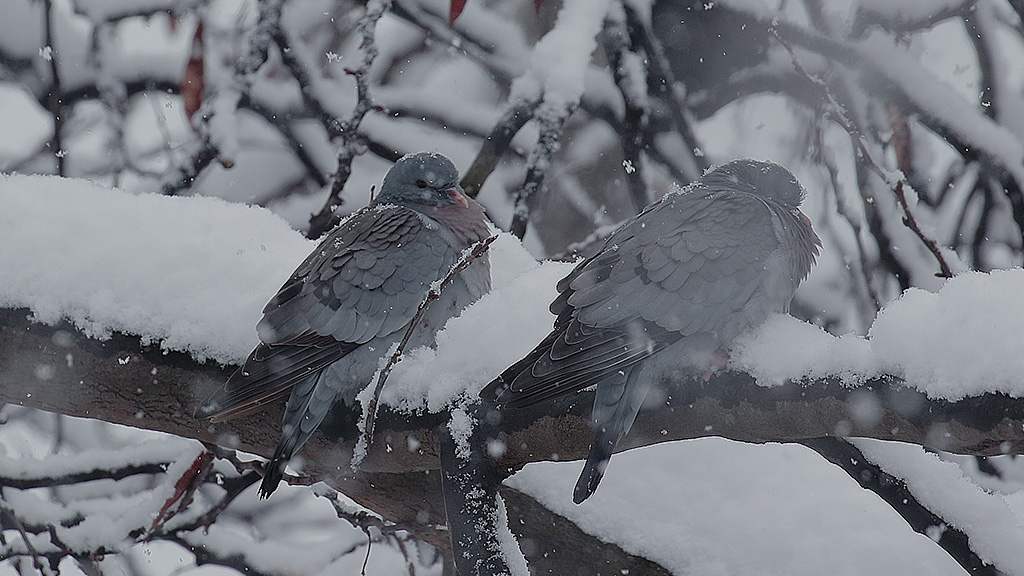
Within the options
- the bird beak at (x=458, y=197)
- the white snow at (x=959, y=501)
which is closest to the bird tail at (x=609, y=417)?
the white snow at (x=959, y=501)

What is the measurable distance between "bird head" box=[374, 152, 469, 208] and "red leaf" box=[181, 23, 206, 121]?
2.51 feet

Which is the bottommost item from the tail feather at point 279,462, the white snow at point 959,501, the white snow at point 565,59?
the white snow at point 959,501

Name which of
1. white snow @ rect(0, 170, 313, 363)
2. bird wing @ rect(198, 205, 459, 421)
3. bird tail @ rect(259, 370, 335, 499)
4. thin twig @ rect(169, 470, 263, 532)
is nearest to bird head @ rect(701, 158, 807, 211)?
bird wing @ rect(198, 205, 459, 421)

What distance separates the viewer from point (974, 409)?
1692 millimetres

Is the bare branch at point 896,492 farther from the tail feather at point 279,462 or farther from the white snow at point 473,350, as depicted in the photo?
the tail feather at point 279,462

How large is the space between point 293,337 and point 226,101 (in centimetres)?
128

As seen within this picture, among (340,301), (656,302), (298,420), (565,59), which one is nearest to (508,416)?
(656,302)

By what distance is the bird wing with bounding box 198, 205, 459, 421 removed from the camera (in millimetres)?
2375

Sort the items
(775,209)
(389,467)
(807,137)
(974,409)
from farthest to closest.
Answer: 1. (807,137)
2. (775,209)
3. (389,467)
4. (974,409)

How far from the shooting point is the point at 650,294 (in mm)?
2336

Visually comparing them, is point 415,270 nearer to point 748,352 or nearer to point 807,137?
point 748,352

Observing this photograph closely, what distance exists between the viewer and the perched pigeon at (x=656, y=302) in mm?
2105

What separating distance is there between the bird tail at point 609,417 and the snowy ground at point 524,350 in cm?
27

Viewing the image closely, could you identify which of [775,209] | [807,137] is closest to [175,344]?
[775,209]
